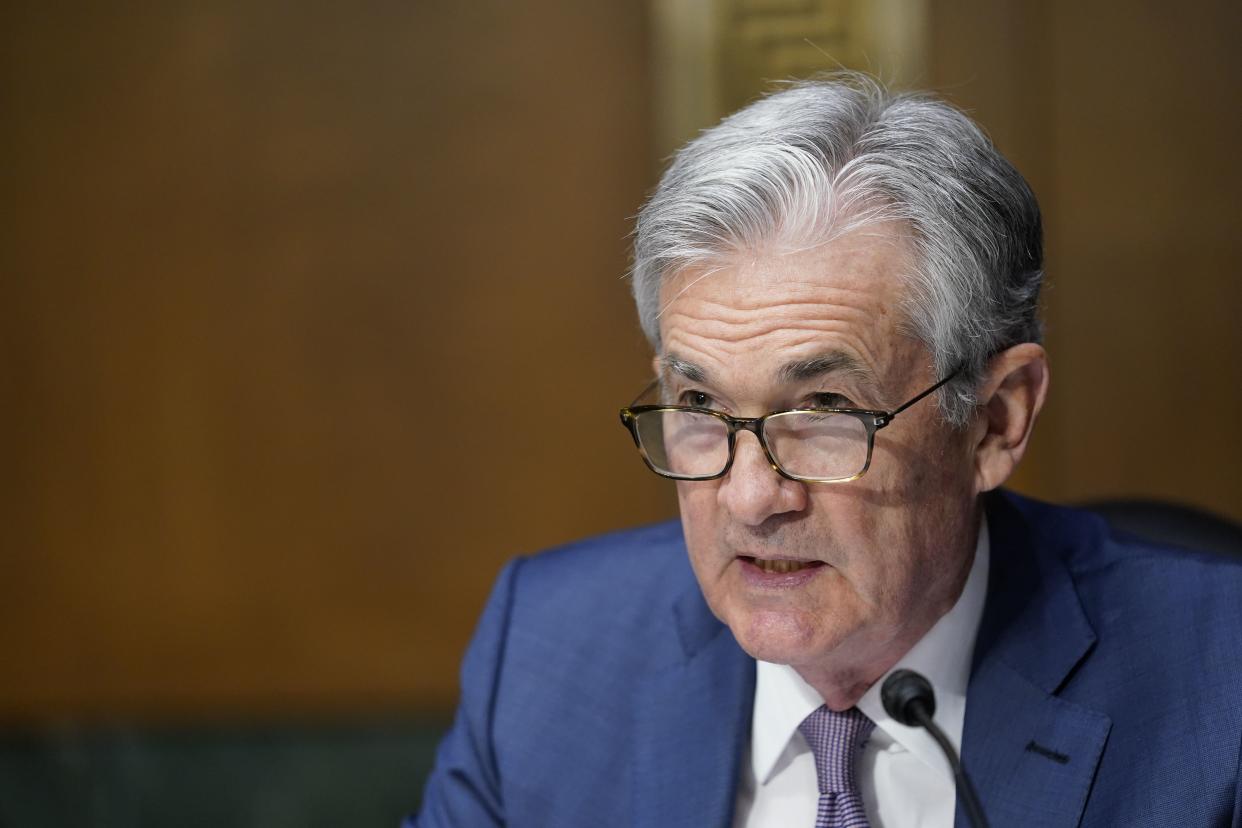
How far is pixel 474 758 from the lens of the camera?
5.70ft

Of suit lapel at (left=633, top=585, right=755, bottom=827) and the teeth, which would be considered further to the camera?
suit lapel at (left=633, top=585, right=755, bottom=827)

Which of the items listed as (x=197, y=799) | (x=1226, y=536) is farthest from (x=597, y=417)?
(x=1226, y=536)

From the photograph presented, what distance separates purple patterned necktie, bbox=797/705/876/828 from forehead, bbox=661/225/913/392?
0.41 m

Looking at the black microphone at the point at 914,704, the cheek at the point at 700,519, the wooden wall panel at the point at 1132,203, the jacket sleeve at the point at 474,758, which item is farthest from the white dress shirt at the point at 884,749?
the wooden wall panel at the point at 1132,203

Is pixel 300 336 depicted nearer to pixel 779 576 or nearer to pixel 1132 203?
pixel 1132 203

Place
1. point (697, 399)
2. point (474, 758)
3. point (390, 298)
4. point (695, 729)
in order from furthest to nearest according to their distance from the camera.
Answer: point (390, 298), point (474, 758), point (695, 729), point (697, 399)

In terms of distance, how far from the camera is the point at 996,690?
1.54 meters

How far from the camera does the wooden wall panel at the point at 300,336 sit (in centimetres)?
316

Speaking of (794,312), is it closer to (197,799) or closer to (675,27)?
(675,27)

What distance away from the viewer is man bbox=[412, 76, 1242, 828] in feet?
4.63

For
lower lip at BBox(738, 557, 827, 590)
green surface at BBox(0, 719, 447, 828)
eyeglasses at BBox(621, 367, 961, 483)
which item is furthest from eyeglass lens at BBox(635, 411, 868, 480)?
green surface at BBox(0, 719, 447, 828)

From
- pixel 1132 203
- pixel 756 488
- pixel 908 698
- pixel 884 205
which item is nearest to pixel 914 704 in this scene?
pixel 908 698

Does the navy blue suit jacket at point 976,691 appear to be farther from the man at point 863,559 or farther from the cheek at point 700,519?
the cheek at point 700,519

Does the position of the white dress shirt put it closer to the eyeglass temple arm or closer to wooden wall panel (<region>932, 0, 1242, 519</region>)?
the eyeglass temple arm
